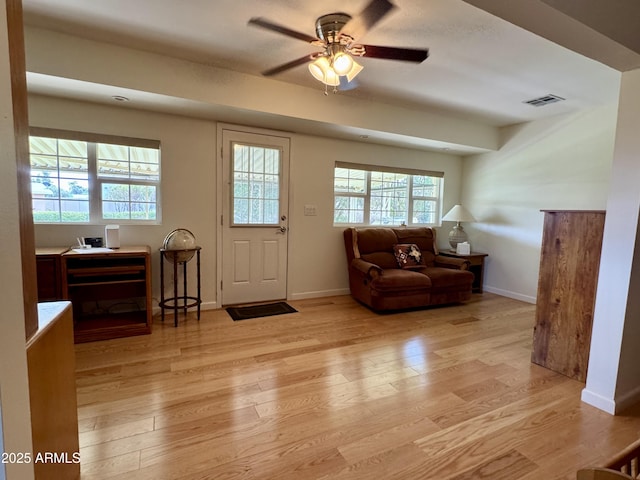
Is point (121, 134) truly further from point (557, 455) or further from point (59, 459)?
point (557, 455)

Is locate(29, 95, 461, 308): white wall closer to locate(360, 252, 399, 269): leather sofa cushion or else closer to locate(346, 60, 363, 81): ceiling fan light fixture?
locate(360, 252, 399, 269): leather sofa cushion

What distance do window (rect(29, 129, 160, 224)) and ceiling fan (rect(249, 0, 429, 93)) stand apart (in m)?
2.09

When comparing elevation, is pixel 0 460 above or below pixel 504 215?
below

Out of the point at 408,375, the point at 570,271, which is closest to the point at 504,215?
the point at 570,271

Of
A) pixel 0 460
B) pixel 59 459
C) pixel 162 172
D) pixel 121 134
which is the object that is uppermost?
pixel 121 134

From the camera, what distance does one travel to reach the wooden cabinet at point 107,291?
2.85 meters

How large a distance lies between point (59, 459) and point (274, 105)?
3102 millimetres

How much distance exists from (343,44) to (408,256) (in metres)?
2.94

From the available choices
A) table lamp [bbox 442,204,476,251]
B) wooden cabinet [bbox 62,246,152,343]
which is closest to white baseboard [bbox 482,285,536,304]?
table lamp [bbox 442,204,476,251]

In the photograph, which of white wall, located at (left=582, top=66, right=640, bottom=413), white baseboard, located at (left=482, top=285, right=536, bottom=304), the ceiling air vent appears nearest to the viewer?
white wall, located at (left=582, top=66, right=640, bottom=413)

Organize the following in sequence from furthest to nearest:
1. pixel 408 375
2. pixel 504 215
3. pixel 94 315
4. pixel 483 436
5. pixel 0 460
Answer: pixel 504 215, pixel 94 315, pixel 408 375, pixel 483 436, pixel 0 460

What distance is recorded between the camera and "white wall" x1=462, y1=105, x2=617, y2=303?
3842 millimetres

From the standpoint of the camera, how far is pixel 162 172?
3.52m

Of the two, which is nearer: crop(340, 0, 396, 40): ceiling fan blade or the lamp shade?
crop(340, 0, 396, 40): ceiling fan blade
